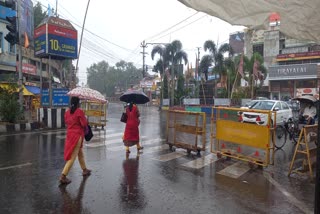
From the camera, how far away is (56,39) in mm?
16734

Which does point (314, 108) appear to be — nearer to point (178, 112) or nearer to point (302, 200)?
point (178, 112)

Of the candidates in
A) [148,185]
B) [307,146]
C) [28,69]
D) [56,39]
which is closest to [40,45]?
[56,39]

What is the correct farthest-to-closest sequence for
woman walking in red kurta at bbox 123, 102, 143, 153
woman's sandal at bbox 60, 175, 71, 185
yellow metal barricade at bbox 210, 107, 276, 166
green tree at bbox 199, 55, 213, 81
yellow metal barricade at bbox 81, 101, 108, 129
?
green tree at bbox 199, 55, 213, 81, yellow metal barricade at bbox 81, 101, 108, 129, woman walking in red kurta at bbox 123, 102, 143, 153, yellow metal barricade at bbox 210, 107, 276, 166, woman's sandal at bbox 60, 175, 71, 185

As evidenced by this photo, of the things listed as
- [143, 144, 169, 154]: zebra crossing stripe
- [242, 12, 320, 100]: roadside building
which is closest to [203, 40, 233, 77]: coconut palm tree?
[242, 12, 320, 100]: roadside building

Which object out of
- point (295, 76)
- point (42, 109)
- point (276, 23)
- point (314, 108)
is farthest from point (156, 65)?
point (276, 23)

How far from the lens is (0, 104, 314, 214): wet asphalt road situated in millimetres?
5227

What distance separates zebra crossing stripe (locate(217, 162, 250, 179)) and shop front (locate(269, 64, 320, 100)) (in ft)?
101

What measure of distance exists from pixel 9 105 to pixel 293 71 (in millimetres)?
32632

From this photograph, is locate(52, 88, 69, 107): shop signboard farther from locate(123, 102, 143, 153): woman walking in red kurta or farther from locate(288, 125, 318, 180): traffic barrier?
locate(288, 125, 318, 180): traffic barrier

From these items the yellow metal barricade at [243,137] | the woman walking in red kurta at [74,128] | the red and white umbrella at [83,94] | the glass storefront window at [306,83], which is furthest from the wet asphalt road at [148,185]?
the glass storefront window at [306,83]

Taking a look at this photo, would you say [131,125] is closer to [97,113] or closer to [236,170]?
[236,170]

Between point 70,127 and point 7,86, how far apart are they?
10.3 metres

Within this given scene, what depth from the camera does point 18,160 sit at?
839 cm

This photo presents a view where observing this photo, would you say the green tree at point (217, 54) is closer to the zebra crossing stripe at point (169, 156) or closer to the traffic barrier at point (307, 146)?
the zebra crossing stripe at point (169, 156)
